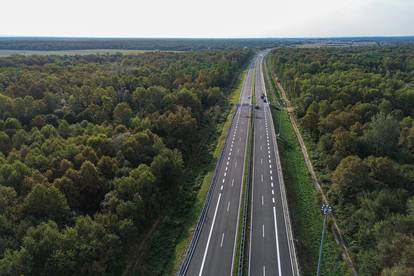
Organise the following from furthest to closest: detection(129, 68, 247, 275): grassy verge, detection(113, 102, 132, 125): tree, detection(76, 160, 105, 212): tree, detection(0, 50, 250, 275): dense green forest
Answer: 1. detection(113, 102, 132, 125): tree
2. detection(76, 160, 105, 212): tree
3. detection(129, 68, 247, 275): grassy verge
4. detection(0, 50, 250, 275): dense green forest

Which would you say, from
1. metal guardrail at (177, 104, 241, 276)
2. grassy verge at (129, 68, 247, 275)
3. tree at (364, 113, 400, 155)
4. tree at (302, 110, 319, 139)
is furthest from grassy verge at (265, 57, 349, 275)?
grassy verge at (129, 68, 247, 275)

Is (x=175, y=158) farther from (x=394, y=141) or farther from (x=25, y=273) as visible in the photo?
(x=394, y=141)

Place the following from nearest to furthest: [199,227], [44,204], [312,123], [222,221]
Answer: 1. [44,204]
2. [199,227]
3. [222,221]
4. [312,123]

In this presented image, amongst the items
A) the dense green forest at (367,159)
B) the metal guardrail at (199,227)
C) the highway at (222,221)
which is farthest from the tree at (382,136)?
the metal guardrail at (199,227)

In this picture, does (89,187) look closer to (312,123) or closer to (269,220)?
(269,220)

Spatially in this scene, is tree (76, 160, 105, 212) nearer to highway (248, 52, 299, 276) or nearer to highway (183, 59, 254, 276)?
highway (183, 59, 254, 276)

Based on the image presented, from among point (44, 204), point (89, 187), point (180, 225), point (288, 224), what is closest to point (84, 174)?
point (89, 187)
